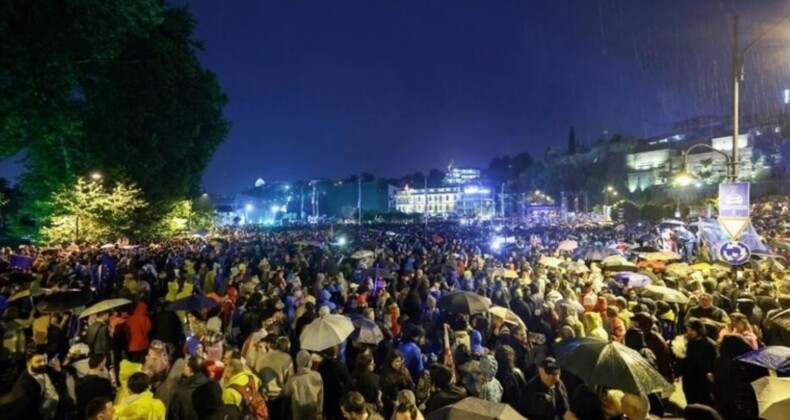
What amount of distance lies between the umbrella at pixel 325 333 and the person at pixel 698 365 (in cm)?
444

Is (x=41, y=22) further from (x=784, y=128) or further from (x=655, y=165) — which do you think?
(x=655, y=165)

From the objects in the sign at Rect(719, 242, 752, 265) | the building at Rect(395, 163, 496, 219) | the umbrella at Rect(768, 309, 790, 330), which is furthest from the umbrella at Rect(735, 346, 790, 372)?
the building at Rect(395, 163, 496, 219)

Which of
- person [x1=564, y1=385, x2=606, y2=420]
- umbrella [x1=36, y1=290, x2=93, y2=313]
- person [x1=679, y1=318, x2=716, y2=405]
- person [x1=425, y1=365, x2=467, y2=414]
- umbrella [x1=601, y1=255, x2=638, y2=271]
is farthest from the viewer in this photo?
umbrella [x1=601, y1=255, x2=638, y2=271]

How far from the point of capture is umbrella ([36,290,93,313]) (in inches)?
353

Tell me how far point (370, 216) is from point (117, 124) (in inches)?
2332

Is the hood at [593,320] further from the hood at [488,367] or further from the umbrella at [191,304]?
the umbrella at [191,304]

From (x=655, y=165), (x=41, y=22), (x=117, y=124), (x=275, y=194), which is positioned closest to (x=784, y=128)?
(x=655, y=165)

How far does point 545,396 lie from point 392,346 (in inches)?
135

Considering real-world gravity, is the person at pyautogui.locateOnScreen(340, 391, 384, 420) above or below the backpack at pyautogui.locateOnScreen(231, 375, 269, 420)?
above

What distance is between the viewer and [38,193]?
103 ft

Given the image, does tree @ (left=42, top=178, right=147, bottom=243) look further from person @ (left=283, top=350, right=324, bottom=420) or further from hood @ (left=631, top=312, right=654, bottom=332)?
hood @ (left=631, top=312, right=654, bottom=332)

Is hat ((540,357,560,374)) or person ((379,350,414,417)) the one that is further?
person ((379,350,414,417))

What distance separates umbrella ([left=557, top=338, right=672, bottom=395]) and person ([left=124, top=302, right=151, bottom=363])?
269 inches

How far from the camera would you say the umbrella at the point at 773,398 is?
12.2 ft
